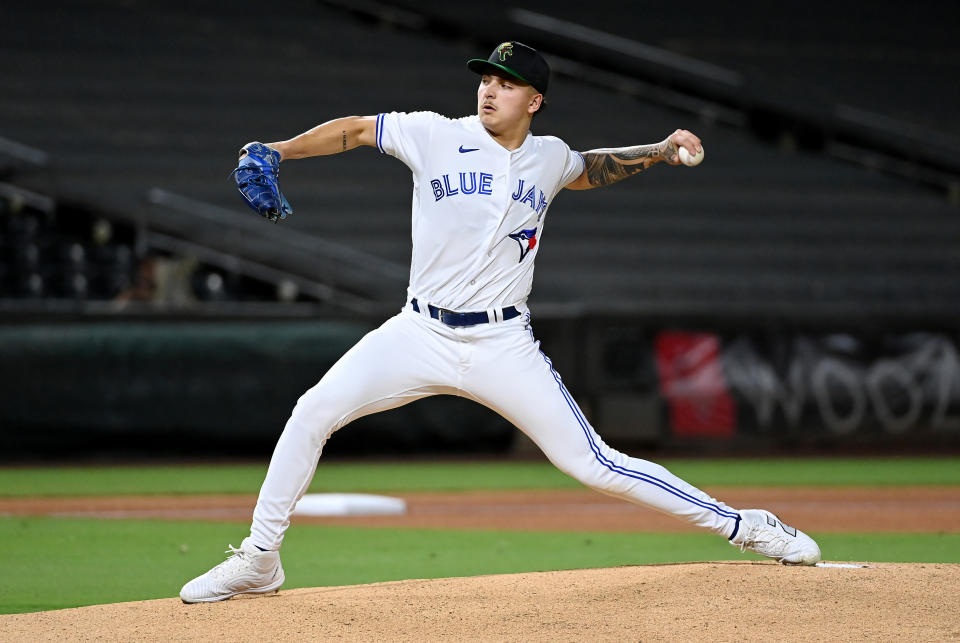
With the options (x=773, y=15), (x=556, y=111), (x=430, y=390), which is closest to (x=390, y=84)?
(x=556, y=111)

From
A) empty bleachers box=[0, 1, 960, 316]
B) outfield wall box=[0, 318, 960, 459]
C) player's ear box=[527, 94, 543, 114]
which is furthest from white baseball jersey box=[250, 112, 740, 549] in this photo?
empty bleachers box=[0, 1, 960, 316]

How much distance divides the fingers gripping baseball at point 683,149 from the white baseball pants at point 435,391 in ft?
2.76

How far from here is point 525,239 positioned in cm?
439

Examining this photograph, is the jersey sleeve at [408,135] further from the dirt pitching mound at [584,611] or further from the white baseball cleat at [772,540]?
the white baseball cleat at [772,540]

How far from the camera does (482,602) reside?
4.28 m

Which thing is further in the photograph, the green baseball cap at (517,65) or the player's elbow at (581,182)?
the player's elbow at (581,182)

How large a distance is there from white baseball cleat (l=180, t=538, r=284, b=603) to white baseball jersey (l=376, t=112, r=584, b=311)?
1.07 meters

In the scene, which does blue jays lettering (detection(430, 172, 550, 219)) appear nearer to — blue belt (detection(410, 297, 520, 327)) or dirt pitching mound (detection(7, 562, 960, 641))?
blue belt (detection(410, 297, 520, 327))

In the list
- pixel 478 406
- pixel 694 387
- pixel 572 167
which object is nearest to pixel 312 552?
pixel 572 167

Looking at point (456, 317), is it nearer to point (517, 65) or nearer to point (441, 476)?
point (517, 65)

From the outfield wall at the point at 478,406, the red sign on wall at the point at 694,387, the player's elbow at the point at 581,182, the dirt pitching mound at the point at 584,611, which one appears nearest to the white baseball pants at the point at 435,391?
the dirt pitching mound at the point at 584,611

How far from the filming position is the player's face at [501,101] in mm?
4363

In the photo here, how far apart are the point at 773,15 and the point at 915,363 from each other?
8.94 m

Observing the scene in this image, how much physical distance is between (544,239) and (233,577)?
11.7 meters
